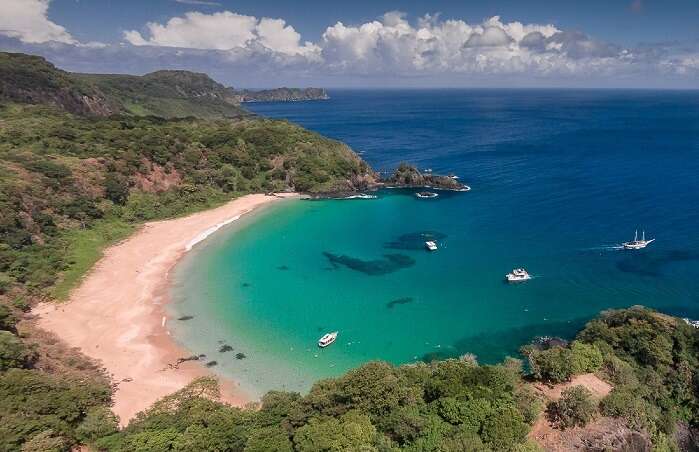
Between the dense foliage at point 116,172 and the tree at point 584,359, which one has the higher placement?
the dense foliage at point 116,172

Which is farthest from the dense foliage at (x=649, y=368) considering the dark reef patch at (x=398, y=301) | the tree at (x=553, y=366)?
the dark reef patch at (x=398, y=301)

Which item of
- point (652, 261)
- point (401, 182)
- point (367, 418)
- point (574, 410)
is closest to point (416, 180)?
point (401, 182)

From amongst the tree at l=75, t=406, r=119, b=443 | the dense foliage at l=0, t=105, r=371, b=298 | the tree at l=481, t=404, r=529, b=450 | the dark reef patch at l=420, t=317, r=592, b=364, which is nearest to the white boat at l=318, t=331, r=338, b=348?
the dark reef patch at l=420, t=317, r=592, b=364

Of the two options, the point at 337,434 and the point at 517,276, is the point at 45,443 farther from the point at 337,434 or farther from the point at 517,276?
the point at 517,276

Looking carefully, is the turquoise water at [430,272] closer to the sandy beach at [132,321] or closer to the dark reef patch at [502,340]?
the dark reef patch at [502,340]

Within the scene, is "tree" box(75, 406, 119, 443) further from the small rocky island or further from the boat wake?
the small rocky island

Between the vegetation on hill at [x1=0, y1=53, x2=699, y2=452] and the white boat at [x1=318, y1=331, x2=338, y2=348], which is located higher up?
the vegetation on hill at [x1=0, y1=53, x2=699, y2=452]
